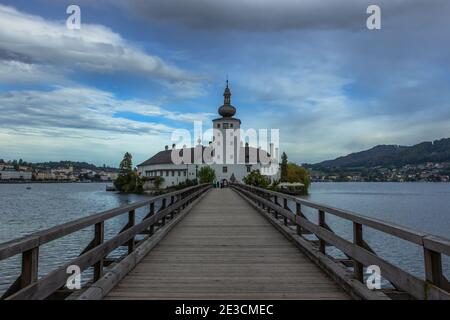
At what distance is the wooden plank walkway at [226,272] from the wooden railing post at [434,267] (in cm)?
161

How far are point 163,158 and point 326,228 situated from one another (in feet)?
318

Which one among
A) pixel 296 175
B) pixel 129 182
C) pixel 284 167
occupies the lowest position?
pixel 129 182

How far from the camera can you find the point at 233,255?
24.5 feet

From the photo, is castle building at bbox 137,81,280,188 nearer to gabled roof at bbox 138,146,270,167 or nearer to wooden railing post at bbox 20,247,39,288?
gabled roof at bbox 138,146,270,167

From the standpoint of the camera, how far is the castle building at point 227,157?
80.9 metres

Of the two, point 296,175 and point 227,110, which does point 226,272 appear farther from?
point 296,175

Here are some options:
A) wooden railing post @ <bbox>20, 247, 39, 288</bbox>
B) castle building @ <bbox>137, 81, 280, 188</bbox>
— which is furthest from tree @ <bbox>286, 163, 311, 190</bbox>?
wooden railing post @ <bbox>20, 247, 39, 288</bbox>

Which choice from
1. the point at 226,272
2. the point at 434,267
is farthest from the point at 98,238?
the point at 434,267

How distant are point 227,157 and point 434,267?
3078 inches

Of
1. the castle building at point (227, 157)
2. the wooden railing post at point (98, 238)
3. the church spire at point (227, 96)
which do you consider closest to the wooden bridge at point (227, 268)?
the wooden railing post at point (98, 238)

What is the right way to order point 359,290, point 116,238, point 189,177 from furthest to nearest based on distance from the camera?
point 189,177, point 116,238, point 359,290

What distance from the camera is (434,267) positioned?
3275mm

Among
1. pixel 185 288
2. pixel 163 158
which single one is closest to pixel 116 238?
pixel 185 288
